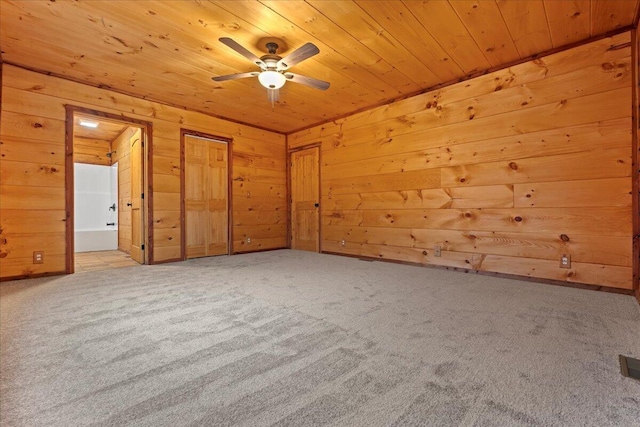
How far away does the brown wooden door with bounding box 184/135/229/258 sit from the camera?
487 centimetres

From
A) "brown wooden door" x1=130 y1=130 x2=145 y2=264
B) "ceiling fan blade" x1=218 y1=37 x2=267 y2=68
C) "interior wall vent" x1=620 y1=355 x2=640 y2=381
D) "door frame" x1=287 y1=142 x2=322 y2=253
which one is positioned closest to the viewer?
"interior wall vent" x1=620 y1=355 x2=640 y2=381

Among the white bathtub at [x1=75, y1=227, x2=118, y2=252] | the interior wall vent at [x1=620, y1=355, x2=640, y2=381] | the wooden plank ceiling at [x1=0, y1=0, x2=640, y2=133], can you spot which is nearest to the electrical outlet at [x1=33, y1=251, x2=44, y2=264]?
the wooden plank ceiling at [x1=0, y1=0, x2=640, y2=133]

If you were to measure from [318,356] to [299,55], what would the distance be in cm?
247

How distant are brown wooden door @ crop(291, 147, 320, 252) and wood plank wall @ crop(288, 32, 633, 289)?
1.11 metres

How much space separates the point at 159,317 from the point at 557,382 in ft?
7.85

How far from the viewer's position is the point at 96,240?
6.21 m

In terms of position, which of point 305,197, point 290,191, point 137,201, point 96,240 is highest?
point 290,191

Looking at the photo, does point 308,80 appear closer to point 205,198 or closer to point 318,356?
point 318,356

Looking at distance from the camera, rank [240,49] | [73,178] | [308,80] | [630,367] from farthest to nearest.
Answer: [73,178] → [308,80] → [240,49] → [630,367]

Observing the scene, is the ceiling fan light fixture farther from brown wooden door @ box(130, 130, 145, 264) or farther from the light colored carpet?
brown wooden door @ box(130, 130, 145, 264)

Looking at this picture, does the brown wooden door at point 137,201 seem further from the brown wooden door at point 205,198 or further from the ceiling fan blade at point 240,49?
the ceiling fan blade at point 240,49

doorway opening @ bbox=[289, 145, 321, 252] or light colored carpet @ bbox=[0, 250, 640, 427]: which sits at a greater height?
doorway opening @ bbox=[289, 145, 321, 252]

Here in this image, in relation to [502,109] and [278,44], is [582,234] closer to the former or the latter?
[502,109]

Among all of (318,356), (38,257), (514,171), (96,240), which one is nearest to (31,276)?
(38,257)
